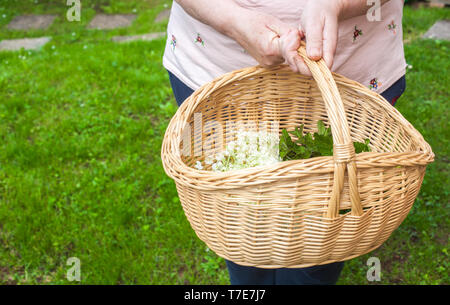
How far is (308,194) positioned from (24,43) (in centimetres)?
450

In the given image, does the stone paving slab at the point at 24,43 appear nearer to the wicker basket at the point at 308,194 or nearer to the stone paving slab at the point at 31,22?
the stone paving slab at the point at 31,22

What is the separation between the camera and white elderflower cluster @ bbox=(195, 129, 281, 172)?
1.29 m

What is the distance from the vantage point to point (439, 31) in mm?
4074

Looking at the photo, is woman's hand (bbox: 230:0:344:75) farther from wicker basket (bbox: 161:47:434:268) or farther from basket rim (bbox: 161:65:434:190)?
basket rim (bbox: 161:65:434:190)

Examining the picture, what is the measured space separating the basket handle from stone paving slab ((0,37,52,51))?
4178 millimetres

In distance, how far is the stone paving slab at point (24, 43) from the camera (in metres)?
4.42

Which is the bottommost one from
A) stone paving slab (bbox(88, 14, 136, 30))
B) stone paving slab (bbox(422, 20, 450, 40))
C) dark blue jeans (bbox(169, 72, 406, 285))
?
stone paving slab (bbox(88, 14, 136, 30))

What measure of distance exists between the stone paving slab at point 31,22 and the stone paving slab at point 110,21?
1.88 feet

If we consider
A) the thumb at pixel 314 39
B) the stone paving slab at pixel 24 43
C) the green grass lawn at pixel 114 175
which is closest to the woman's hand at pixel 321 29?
the thumb at pixel 314 39

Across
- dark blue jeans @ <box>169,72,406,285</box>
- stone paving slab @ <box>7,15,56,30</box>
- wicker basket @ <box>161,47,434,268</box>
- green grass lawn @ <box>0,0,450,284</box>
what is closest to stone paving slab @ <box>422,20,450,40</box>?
green grass lawn @ <box>0,0,450,284</box>

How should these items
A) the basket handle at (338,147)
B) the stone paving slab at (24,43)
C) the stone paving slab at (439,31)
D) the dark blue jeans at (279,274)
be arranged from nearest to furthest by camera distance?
1. the basket handle at (338,147)
2. the dark blue jeans at (279,274)
3. the stone paving slab at (439,31)
4. the stone paving slab at (24,43)

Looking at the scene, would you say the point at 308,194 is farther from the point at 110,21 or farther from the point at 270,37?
the point at 110,21

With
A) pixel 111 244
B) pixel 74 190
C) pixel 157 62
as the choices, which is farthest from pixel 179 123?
pixel 157 62

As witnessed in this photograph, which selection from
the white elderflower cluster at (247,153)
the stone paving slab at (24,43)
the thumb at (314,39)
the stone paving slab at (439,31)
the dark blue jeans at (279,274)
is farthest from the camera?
the stone paving slab at (24,43)
